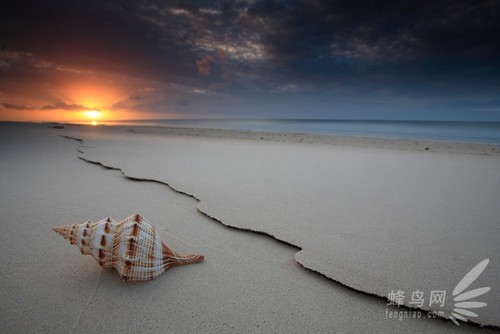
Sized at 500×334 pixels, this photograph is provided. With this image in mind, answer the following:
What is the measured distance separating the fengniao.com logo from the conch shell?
1.23 m

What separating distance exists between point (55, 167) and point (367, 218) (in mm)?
4387

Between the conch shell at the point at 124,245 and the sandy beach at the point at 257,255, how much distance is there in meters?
0.09

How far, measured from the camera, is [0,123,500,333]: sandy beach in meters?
1.20

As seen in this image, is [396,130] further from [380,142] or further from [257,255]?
[257,255]

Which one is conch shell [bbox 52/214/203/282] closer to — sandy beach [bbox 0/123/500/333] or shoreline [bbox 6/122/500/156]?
sandy beach [bbox 0/123/500/333]

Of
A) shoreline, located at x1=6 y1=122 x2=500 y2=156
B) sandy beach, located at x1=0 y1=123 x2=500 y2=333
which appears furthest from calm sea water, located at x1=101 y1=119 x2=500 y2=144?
sandy beach, located at x1=0 y1=123 x2=500 y2=333

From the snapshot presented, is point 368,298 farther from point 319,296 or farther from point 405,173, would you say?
point 405,173

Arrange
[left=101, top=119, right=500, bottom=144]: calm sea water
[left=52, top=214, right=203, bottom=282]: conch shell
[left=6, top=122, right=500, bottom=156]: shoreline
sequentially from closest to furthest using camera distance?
1. [left=52, top=214, right=203, bottom=282]: conch shell
2. [left=6, top=122, right=500, bottom=156]: shoreline
3. [left=101, top=119, right=500, bottom=144]: calm sea water

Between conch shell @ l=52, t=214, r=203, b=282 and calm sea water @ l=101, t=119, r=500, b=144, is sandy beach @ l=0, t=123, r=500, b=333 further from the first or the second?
calm sea water @ l=101, t=119, r=500, b=144

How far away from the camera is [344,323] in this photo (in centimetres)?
119

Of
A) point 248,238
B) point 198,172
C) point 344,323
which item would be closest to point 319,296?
point 344,323

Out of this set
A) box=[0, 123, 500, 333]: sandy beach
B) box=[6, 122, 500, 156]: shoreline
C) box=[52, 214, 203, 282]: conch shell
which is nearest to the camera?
box=[0, 123, 500, 333]: sandy beach

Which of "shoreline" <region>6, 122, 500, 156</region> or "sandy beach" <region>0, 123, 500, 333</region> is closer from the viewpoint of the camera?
"sandy beach" <region>0, 123, 500, 333</region>

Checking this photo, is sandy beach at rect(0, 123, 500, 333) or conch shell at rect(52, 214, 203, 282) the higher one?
conch shell at rect(52, 214, 203, 282)
